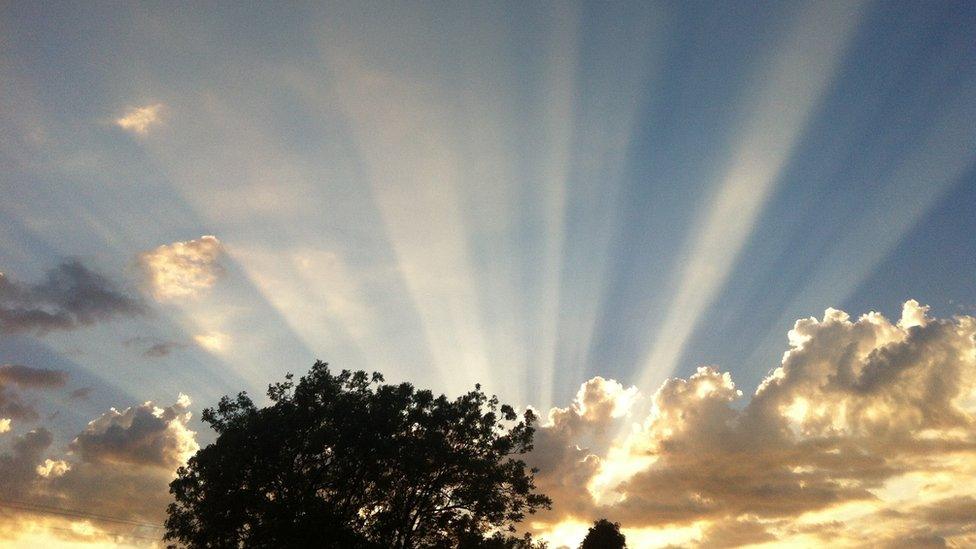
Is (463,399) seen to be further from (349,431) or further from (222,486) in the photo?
(222,486)

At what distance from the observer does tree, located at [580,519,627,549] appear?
7531 centimetres

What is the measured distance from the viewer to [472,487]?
38.0m

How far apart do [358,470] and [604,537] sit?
166ft

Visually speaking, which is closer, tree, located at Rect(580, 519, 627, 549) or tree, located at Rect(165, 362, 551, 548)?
tree, located at Rect(165, 362, 551, 548)

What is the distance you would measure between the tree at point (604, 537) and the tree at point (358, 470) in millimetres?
41257

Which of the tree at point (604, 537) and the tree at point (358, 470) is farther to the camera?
the tree at point (604, 537)

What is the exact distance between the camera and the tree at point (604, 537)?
2965 inches

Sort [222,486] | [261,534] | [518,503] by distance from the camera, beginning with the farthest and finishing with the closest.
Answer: [518,503] → [222,486] → [261,534]

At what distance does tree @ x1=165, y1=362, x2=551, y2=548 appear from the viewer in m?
36.5

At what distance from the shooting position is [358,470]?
125ft

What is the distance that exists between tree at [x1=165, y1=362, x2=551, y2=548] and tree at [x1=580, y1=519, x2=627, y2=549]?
41257mm

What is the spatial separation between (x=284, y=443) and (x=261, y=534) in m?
5.57

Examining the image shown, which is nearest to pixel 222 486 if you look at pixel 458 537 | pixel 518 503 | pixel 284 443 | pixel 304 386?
pixel 284 443

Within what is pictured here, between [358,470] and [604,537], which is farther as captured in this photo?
[604,537]
